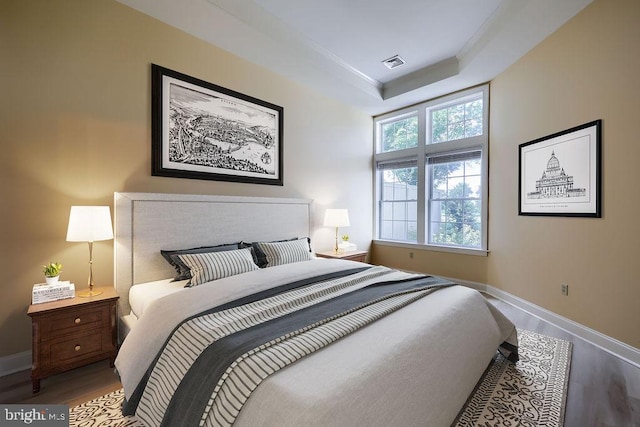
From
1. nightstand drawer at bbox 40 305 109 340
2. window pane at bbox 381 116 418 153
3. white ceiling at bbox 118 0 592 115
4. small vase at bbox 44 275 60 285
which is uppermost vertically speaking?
white ceiling at bbox 118 0 592 115

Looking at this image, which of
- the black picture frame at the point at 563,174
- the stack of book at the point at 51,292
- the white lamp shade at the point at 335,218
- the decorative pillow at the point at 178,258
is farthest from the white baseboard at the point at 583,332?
the stack of book at the point at 51,292

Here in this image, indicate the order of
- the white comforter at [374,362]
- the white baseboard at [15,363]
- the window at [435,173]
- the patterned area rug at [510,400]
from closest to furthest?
1. the white comforter at [374,362]
2. the patterned area rug at [510,400]
3. the white baseboard at [15,363]
4. the window at [435,173]

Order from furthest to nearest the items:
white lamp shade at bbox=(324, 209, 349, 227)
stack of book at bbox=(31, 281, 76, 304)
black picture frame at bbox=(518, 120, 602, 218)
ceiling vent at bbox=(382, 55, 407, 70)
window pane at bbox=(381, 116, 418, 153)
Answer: window pane at bbox=(381, 116, 418, 153), white lamp shade at bbox=(324, 209, 349, 227), ceiling vent at bbox=(382, 55, 407, 70), black picture frame at bbox=(518, 120, 602, 218), stack of book at bbox=(31, 281, 76, 304)

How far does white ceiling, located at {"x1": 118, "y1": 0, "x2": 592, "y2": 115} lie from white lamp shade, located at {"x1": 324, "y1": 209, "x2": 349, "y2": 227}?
1.80m

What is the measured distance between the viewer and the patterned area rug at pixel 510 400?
1.65 metres

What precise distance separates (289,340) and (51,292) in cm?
188

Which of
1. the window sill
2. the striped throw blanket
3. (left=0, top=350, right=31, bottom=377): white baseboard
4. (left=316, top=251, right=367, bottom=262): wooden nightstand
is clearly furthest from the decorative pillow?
the window sill

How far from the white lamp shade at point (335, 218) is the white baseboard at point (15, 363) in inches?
125

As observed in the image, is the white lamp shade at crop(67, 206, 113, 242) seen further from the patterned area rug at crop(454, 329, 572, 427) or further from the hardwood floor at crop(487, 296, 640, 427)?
the hardwood floor at crop(487, 296, 640, 427)

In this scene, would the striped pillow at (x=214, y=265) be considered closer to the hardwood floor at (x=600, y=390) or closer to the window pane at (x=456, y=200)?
the hardwood floor at (x=600, y=390)

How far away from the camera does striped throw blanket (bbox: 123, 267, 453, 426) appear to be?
1.12 meters

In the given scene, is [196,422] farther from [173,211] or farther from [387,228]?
[387,228]

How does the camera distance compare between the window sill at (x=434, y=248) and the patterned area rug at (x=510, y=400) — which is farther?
the window sill at (x=434, y=248)

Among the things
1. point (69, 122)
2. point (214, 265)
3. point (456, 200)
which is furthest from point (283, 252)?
point (456, 200)
